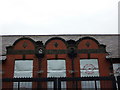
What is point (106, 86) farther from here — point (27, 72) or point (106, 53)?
point (27, 72)

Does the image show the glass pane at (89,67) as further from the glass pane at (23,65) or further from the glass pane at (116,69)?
the glass pane at (23,65)

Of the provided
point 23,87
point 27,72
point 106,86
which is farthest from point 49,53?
point 106,86

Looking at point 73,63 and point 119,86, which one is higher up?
point 73,63

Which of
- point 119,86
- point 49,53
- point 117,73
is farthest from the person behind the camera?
Result: point 49,53

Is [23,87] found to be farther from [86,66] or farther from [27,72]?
[86,66]

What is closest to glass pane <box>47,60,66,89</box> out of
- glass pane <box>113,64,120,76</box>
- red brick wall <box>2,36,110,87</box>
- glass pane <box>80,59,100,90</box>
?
red brick wall <box>2,36,110,87</box>

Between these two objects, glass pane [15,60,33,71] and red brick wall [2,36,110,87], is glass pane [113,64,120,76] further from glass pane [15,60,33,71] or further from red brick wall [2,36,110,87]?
glass pane [15,60,33,71]

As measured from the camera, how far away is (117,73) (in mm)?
15930

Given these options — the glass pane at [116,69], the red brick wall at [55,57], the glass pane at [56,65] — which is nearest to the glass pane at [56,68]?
the glass pane at [56,65]

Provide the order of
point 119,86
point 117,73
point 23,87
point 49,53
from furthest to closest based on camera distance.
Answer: point 49,53 → point 117,73 → point 23,87 → point 119,86

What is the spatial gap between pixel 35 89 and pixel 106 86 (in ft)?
16.4

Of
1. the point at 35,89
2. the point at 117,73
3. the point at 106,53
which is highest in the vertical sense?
the point at 106,53

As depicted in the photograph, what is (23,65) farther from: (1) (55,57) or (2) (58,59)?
(2) (58,59)

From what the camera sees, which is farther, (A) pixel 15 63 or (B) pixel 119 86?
(A) pixel 15 63
